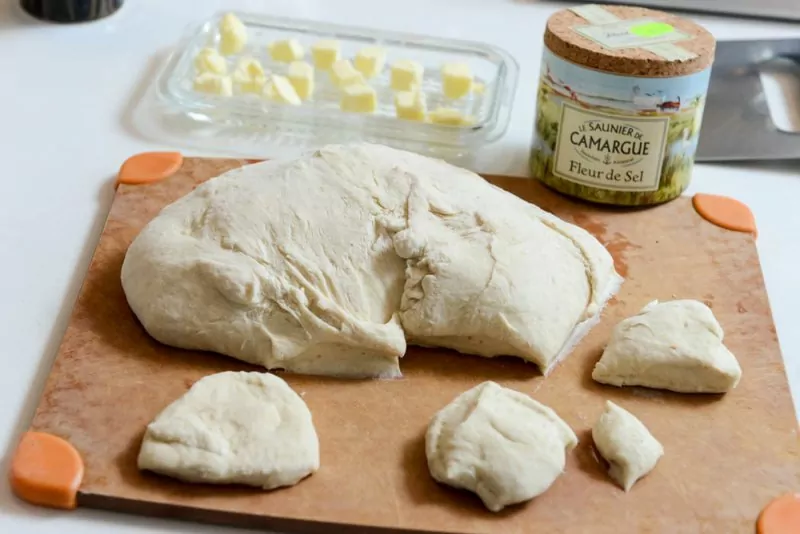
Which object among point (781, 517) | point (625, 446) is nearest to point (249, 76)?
point (625, 446)

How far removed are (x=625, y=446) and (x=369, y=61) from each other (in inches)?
32.7

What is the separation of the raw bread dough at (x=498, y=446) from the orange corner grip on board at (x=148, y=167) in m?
0.57

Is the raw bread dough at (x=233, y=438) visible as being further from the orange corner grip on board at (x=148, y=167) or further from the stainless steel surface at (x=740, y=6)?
the stainless steel surface at (x=740, y=6)

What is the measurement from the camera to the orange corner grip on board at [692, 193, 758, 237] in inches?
48.2

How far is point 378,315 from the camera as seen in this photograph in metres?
1.00

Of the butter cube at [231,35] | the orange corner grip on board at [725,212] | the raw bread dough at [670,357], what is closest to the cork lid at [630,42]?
the orange corner grip on board at [725,212]

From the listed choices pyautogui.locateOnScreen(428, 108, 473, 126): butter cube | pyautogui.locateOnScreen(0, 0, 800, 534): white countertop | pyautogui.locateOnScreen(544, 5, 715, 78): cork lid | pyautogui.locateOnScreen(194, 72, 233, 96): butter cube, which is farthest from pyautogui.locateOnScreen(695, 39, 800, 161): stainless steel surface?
pyautogui.locateOnScreen(194, 72, 233, 96): butter cube

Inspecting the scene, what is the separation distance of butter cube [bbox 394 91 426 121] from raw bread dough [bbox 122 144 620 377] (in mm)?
316

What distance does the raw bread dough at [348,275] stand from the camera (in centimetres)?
96

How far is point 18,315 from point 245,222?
0.29 meters

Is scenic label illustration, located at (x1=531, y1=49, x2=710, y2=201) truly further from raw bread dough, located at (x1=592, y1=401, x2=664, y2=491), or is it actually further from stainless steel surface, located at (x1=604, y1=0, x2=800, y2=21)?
stainless steel surface, located at (x1=604, y1=0, x2=800, y2=21)

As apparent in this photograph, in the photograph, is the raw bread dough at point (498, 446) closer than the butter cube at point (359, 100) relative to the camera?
Yes

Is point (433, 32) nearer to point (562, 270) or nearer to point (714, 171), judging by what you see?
point (714, 171)

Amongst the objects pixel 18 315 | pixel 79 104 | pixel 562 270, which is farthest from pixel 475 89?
pixel 18 315
